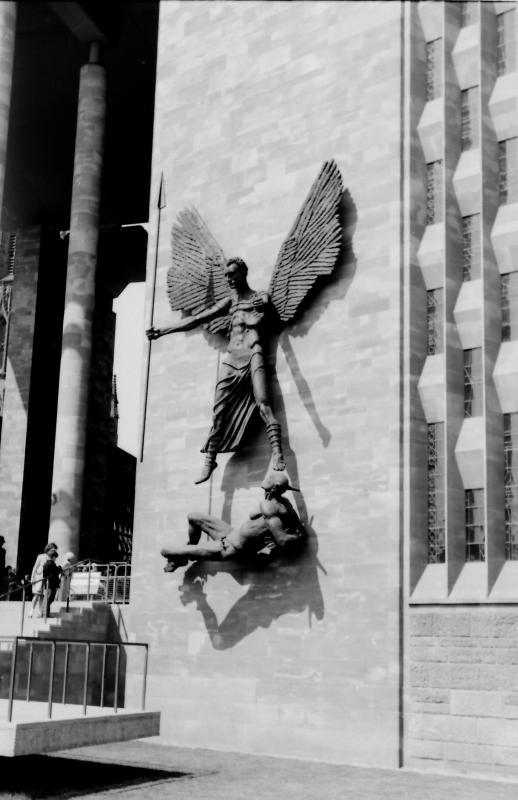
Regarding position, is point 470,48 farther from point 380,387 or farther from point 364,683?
point 364,683

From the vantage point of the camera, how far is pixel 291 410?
59.0 feet

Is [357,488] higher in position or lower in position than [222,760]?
higher

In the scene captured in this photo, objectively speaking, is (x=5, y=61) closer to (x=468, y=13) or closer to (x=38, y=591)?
(x=468, y=13)

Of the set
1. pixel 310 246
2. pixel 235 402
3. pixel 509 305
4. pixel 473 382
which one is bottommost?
pixel 235 402

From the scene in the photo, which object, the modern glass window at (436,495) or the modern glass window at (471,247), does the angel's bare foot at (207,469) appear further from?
the modern glass window at (471,247)

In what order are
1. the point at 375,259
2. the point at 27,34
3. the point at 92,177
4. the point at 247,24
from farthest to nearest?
the point at 27,34 → the point at 92,177 → the point at 247,24 → the point at 375,259

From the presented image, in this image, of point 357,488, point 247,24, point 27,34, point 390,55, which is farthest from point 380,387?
point 27,34

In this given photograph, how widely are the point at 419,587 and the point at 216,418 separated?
15.7 ft

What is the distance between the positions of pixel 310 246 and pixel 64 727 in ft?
30.4

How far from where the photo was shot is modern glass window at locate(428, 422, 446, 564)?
52.8 ft

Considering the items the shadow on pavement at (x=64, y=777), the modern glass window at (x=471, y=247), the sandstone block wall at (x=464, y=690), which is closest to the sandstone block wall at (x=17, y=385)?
the shadow on pavement at (x=64, y=777)

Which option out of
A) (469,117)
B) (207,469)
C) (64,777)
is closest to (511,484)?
(207,469)

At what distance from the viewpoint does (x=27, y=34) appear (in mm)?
29500

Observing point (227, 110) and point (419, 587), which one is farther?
point (227, 110)
